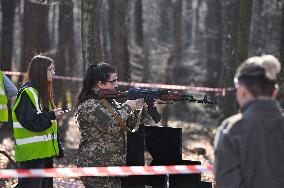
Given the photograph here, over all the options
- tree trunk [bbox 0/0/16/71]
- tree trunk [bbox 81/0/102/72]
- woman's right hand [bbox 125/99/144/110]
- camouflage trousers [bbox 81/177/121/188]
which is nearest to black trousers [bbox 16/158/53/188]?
camouflage trousers [bbox 81/177/121/188]

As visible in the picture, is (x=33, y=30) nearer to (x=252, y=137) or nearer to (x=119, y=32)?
(x=119, y=32)

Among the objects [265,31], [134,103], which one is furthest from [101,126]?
[265,31]

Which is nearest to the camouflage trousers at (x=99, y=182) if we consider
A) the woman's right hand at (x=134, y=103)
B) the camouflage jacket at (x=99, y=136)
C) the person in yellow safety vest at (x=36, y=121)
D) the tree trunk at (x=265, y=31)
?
the camouflage jacket at (x=99, y=136)

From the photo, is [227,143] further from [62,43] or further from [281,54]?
[62,43]

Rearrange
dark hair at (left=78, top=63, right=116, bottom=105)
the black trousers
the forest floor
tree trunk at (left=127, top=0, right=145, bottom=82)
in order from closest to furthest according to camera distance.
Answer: dark hair at (left=78, top=63, right=116, bottom=105), the black trousers, the forest floor, tree trunk at (left=127, top=0, right=145, bottom=82)

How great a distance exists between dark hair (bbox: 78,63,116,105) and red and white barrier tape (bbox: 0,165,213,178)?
2.66 ft

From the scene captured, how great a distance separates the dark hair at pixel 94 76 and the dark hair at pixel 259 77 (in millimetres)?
2348

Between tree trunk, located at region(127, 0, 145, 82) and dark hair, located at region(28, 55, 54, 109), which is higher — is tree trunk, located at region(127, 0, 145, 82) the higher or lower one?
the higher one

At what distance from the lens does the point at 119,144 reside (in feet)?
19.2

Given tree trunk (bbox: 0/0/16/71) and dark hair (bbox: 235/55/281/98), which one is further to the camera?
tree trunk (bbox: 0/0/16/71)

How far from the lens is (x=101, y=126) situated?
18.7 feet

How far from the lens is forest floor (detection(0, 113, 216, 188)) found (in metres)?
9.52

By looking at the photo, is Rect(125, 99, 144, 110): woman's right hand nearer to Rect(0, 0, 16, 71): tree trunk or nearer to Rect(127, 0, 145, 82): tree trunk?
Rect(0, 0, 16, 71): tree trunk

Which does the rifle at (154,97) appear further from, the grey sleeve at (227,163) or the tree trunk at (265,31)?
the tree trunk at (265,31)
